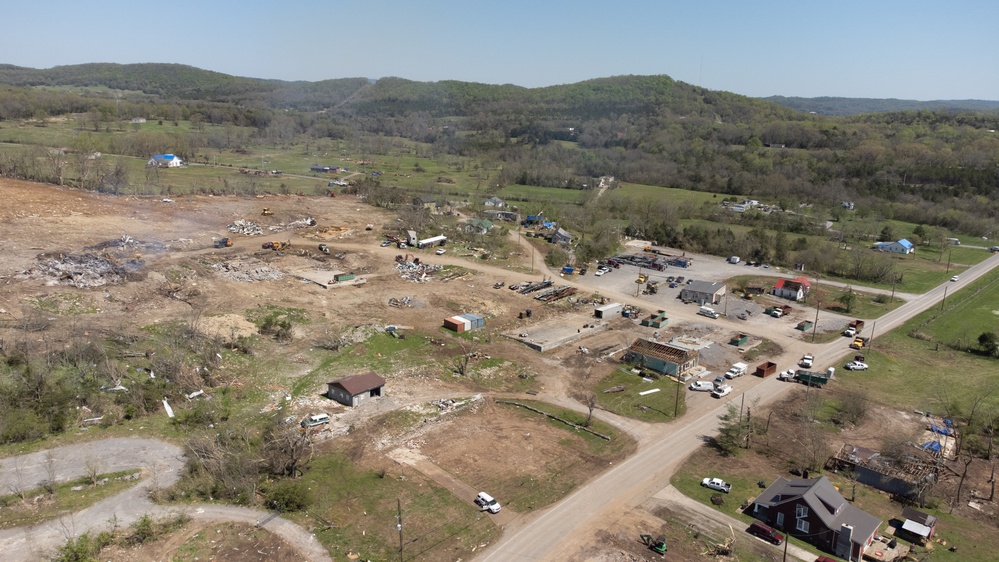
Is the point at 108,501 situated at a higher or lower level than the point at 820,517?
higher

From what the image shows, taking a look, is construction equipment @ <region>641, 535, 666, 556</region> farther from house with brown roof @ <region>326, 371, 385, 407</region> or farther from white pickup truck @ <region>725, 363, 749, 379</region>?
white pickup truck @ <region>725, 363, 749, 379</region>

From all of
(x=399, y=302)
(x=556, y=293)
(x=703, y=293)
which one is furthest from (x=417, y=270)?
(x=703, y=293)

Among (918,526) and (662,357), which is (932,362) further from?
(918,526)

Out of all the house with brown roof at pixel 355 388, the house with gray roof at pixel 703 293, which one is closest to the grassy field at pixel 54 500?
the house with brown roof at pixel 355 388

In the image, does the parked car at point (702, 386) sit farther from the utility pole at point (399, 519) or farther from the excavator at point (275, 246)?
the excavator at point (275, 246)

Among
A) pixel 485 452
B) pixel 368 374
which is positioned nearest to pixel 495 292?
pixel 368 374

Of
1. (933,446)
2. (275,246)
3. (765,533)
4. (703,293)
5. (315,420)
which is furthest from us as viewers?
(275,246)
